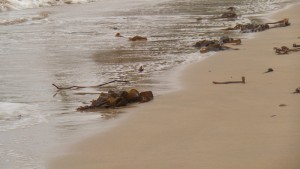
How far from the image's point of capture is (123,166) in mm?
4637

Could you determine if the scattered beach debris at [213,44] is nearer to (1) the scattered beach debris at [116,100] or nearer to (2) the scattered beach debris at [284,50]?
(2) the scattered beach debris at [284,50]

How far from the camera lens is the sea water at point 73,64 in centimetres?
582

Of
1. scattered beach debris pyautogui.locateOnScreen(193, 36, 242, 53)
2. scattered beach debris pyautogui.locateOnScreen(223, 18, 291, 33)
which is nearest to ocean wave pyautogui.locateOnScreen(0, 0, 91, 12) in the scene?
scattered beach debris pyautogui.locateOnScreen(223, 18, 291, 33)

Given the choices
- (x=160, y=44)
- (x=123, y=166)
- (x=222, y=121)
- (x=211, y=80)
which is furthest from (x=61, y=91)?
(x=160, y=44)

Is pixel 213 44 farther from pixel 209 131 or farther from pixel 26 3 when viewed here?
pixel 26 3

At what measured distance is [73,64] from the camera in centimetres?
1072

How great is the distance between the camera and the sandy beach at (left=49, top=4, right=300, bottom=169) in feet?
15.2

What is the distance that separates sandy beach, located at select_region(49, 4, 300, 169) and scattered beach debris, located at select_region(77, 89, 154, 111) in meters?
0.18

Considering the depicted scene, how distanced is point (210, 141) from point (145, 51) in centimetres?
724

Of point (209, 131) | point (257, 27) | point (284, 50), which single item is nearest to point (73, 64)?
point (284, 50)

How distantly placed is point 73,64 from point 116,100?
398 centimetres

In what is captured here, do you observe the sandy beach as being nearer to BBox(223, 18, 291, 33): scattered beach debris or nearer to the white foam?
the white foam

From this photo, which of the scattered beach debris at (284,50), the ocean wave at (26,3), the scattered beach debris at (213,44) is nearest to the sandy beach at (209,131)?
the scattered beach debris at (284,50)

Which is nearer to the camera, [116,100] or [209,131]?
[209,131]
